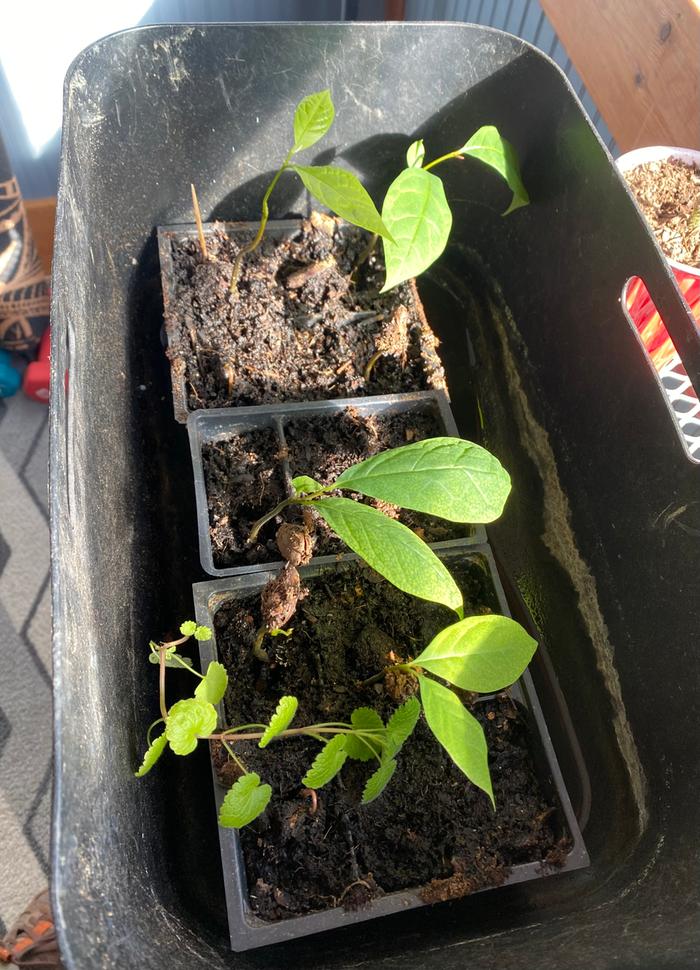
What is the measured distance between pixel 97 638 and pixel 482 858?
0.44m

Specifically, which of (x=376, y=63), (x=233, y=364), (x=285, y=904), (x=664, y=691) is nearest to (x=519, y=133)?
(x=376, y=63)

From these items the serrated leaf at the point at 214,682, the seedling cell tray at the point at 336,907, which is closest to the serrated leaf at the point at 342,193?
the seedling cell tray at the point at 336,907

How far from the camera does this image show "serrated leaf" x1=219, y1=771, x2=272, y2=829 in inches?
23.7

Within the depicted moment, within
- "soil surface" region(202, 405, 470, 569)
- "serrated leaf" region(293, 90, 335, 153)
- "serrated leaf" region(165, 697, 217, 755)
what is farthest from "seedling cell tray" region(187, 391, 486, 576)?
"serrated leaf" region(293, 90, 335, 153)

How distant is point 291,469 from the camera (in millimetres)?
868

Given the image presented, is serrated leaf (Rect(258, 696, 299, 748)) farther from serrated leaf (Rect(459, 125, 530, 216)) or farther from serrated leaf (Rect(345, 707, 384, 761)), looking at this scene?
serrated leaf (Rect(459, 125, 530, 216))

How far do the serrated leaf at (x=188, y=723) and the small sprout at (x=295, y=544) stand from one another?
192 millimetres

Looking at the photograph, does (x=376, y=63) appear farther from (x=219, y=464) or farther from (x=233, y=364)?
(x=219, y=464)

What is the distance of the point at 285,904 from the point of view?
2.17 ft

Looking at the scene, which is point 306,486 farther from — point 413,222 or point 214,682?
point 413,222

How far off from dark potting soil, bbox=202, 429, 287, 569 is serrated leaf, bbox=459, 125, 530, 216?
0.47m

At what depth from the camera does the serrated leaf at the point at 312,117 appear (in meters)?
0.86

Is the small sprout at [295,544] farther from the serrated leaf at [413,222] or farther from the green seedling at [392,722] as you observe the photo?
the serrated leaf at [413,222]

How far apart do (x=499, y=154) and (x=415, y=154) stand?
12cm
